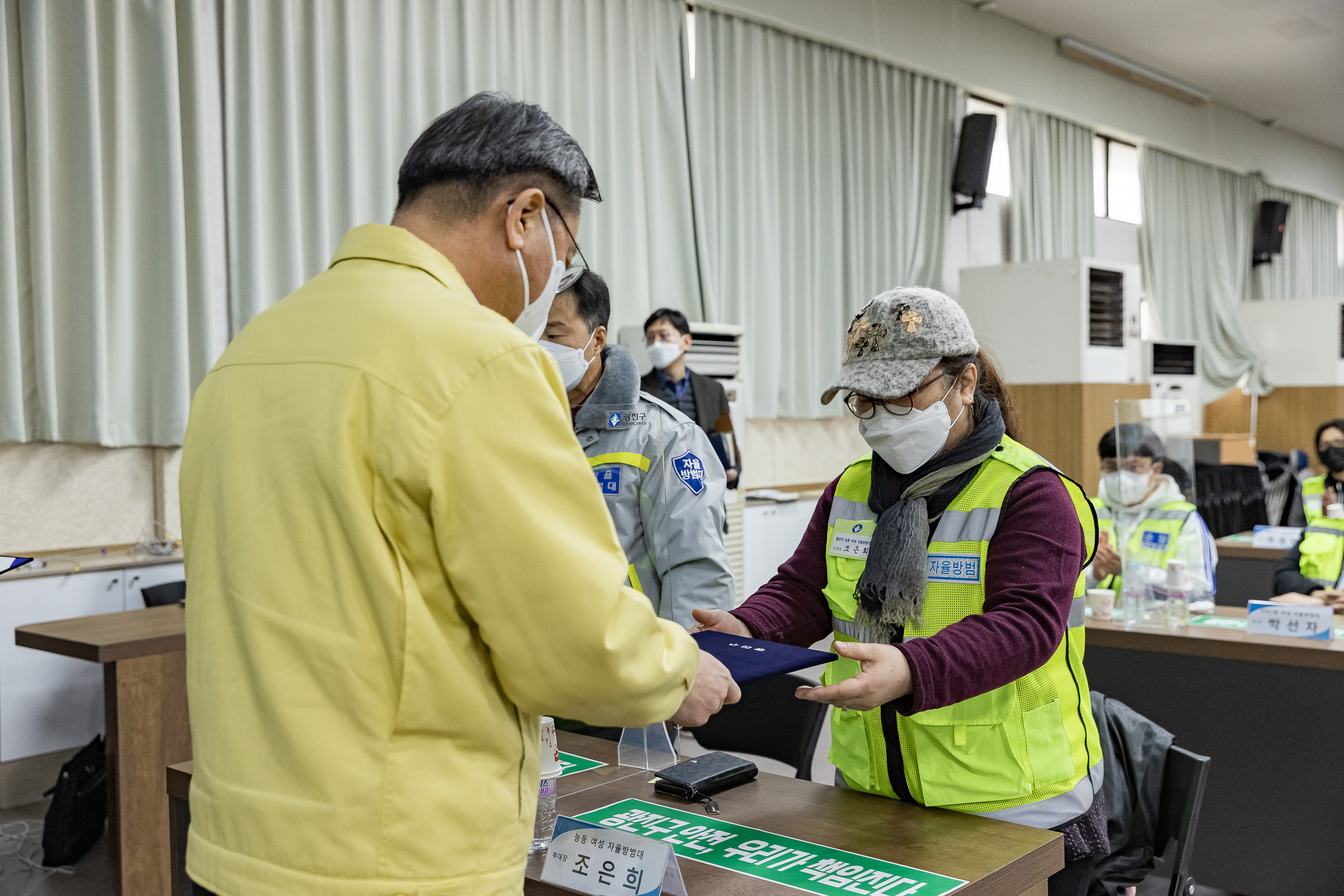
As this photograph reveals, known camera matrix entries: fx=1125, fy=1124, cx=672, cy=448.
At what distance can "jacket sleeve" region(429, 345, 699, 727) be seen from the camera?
944 mm

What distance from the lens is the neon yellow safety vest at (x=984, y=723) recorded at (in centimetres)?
154

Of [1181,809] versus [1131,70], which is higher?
[1131,70]

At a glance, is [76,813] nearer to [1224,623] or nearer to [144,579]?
[144,579]

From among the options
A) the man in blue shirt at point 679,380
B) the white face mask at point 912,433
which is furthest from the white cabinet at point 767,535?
the white face mask at point 912,433

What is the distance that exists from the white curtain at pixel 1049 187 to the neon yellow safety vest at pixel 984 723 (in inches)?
288

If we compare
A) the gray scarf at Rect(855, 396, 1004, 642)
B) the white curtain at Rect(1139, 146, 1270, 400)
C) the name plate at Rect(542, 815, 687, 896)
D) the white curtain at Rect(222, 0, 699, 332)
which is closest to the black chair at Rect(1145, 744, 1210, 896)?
the gray scarf at Rect(855, 396, 1004, 642)

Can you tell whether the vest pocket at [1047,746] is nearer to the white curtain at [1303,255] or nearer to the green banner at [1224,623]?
the green banner at [1224,623]

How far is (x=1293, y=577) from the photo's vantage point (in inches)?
170

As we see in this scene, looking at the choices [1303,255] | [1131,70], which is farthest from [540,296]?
[1303,255]

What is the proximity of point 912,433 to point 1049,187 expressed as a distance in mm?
7980

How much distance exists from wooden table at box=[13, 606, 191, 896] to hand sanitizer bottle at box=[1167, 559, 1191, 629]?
110 inches

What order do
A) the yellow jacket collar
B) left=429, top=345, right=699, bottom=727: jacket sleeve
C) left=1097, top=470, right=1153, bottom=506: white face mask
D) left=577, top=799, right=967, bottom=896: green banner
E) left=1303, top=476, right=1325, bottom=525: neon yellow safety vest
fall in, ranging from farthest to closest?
left=1303, top=476, right=1325, bottom=525: neon yellow safety vest < left=1097, top=470, right=1153, bottom=506: white face mask < left=577, top=799, right=967, bottom=896: green banner < the yellow jacket collar < left=429, top=345, right=699, bottom=727: jacket sleeve

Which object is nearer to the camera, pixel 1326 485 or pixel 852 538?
pixel 852 538

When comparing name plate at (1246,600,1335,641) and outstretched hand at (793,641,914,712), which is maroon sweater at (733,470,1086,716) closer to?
outstretched hand at (793,641,914,712)
